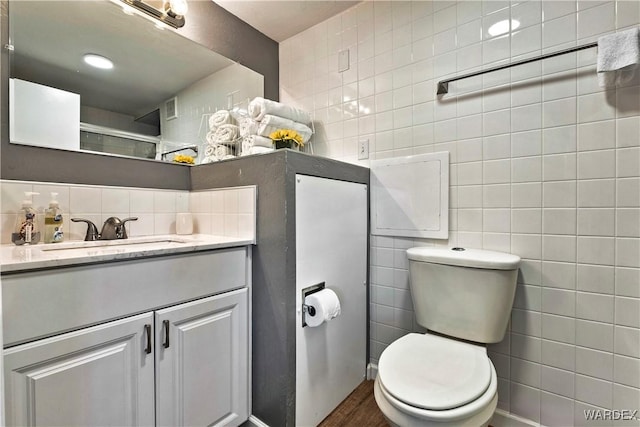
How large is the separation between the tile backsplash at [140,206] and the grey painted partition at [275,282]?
0.29 ft

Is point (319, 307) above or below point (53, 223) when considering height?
below

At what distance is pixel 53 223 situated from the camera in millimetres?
1188

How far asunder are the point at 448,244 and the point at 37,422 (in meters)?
1.59

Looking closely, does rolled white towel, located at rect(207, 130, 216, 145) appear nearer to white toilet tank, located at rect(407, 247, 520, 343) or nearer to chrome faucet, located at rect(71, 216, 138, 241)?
chrome faucet, located at rect(71, 216, 138, 241)

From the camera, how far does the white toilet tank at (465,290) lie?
3.90ft

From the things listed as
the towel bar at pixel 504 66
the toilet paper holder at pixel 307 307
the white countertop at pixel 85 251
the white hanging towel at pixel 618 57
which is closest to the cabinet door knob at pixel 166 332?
the white countertop at pixel 85 251

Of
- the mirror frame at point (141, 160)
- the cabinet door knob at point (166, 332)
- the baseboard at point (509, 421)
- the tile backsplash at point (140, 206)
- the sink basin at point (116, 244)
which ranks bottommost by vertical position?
the baseboard at point (509, 421)

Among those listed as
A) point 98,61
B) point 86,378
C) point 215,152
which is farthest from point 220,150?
point 86,378

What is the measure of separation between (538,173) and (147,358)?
165 centimetres

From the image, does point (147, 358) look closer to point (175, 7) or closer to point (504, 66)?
point (175, 7)

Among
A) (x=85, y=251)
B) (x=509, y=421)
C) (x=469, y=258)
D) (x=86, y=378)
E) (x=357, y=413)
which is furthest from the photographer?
(x=357, y=413)

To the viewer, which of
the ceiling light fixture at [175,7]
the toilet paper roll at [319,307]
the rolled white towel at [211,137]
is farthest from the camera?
the rolled white towel at [211,137]

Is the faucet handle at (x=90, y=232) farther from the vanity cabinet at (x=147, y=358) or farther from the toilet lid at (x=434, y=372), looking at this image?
the toilet lid at (x=434, y=372)

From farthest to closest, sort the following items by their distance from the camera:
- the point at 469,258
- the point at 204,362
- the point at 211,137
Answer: the point at 211,137, the point at 469,258, the point at 204,362
